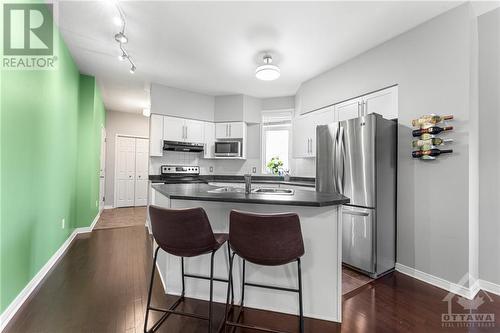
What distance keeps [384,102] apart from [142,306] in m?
3.56

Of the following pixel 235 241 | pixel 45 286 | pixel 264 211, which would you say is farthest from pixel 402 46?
pixel 45 286

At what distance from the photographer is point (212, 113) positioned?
17.3ft

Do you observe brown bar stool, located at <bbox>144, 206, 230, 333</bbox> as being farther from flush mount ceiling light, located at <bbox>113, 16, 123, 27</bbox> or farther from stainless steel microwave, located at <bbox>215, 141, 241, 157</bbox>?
stainless steel microwave, located at <bbox>215, 141, 241, 157</bbox>

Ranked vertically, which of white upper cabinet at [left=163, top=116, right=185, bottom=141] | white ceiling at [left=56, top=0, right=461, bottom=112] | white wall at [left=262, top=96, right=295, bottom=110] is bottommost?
white upper cabinet at [left=163, top=116, right=185, bottom=141]

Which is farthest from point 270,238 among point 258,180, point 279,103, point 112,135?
point 112,135

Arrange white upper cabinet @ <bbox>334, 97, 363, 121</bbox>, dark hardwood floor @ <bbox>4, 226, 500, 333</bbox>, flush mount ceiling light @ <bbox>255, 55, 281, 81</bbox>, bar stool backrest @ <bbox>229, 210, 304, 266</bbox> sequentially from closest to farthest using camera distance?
bar stool backrest @ <bbox>229, 210, 304, 266</bbox>, dark hardwood floor @ <bbox>4, 226, 500, 333</bbox>, flush mount ceiling light @ <bbox>255, 55, 281, 81</bbox>, white upper cabinet @ <bbox>334, 97, 363, 121</bbox>

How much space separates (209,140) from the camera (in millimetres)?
5180

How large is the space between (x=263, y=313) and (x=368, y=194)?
172 centimetres

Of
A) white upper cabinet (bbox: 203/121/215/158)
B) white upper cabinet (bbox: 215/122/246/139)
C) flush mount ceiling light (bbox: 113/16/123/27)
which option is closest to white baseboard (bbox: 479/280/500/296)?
white upper cabinet (bbox: 215/122/246/139)

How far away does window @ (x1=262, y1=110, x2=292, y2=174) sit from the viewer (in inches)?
203

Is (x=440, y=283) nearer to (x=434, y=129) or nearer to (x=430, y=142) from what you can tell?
(x=430, y=142)

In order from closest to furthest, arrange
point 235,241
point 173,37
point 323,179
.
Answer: point 235,241, point 173,37, point 323,179

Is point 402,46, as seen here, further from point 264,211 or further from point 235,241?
point 235,241

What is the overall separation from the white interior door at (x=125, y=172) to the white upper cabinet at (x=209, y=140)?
10.6 ft
